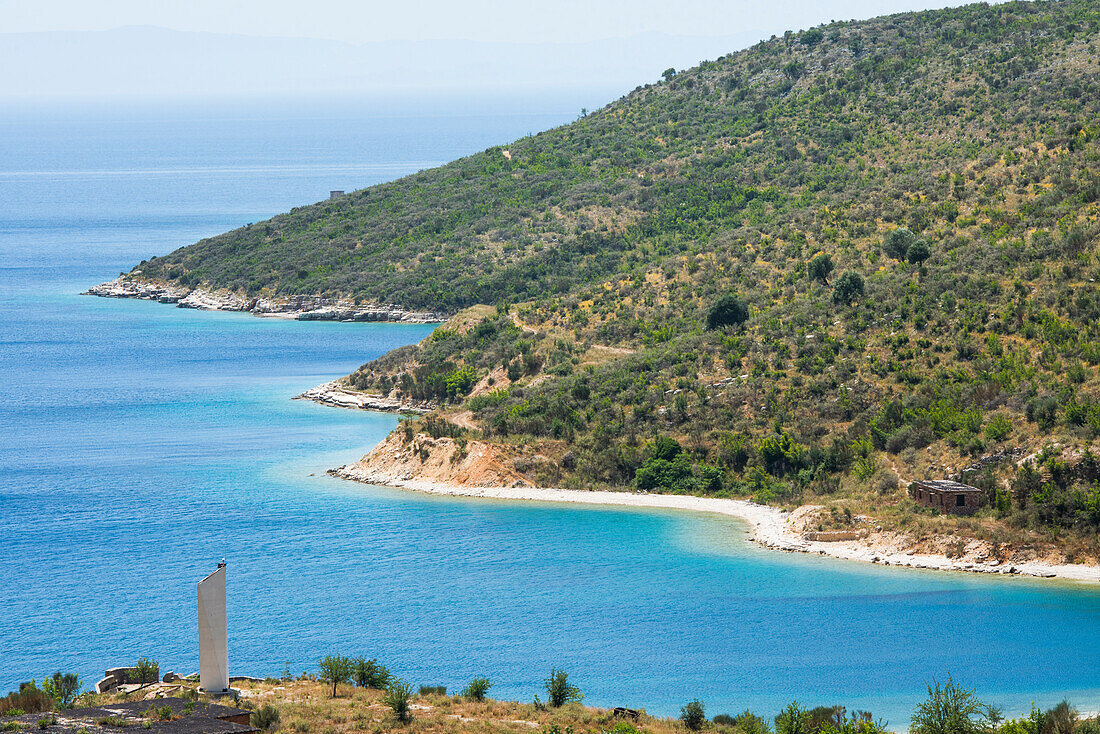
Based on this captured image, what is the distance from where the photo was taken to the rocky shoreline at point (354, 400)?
74.4 meters

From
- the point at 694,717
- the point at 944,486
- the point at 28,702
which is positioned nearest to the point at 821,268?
the point at 944,486

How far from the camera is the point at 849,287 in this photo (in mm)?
61438

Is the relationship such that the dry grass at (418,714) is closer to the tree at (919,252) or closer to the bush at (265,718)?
the bush at (265,718)

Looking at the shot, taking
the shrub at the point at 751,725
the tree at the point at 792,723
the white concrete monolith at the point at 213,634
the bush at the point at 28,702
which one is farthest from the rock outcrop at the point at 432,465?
the bush at the point at 28,702

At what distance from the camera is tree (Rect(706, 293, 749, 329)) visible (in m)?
64.6

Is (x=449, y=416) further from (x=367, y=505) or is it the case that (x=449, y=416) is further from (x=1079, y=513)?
(x=1079, y=513)

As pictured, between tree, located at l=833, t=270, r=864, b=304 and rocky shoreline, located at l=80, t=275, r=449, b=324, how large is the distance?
172ft

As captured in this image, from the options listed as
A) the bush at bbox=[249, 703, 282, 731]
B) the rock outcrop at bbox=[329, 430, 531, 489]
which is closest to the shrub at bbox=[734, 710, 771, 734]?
the bush at bbox=[249, 703, 282, 731]

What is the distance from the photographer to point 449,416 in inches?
2581

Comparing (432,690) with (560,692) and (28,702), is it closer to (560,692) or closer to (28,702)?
(560,692)

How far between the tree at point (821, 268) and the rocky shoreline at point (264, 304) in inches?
1857

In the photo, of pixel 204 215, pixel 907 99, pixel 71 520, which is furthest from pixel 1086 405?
pixel 204 215

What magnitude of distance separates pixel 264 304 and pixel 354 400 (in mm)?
44881

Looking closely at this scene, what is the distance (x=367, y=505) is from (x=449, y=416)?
11.1 metres
